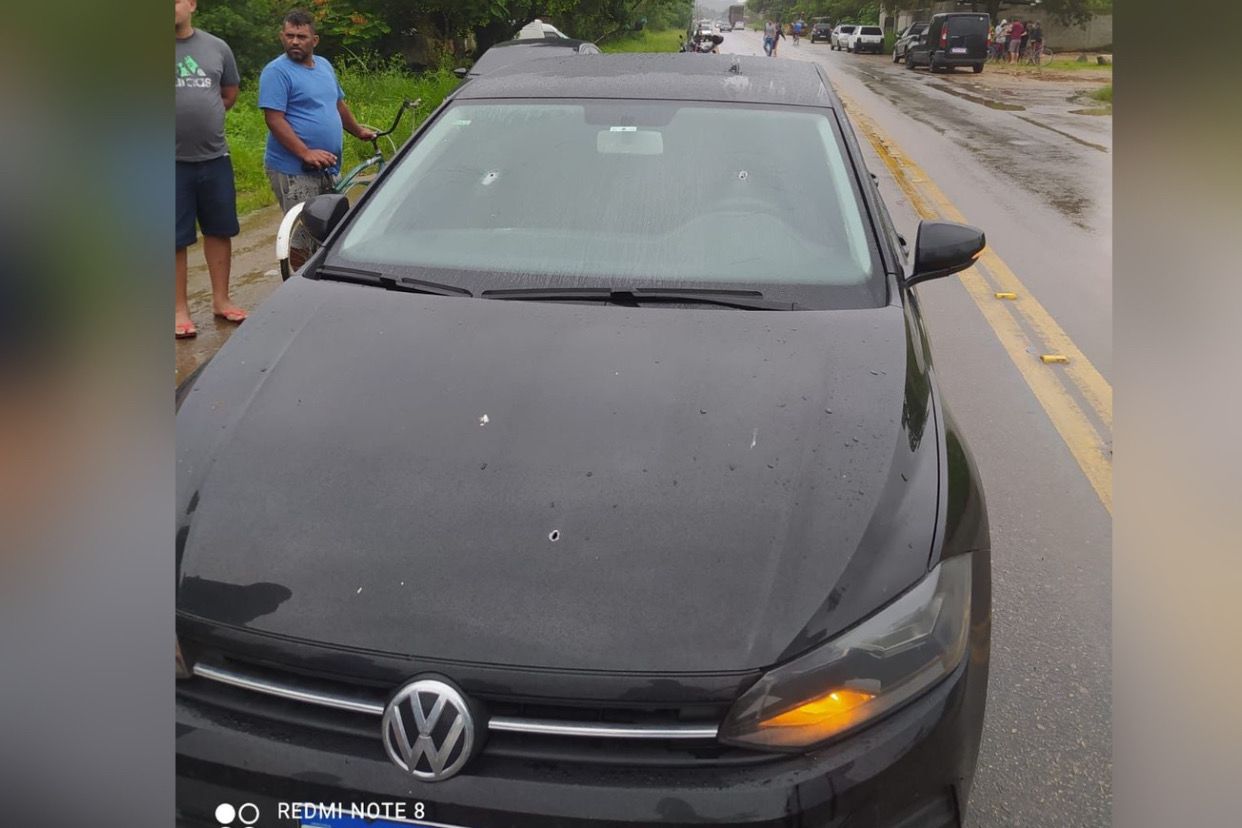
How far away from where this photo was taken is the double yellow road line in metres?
4.23

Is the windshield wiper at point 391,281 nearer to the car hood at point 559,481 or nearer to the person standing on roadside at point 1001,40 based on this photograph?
the car hood at point 559,481

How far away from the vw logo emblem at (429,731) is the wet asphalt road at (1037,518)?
1271mm

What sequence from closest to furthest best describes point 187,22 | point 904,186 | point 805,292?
point 805,292
point 187,22
point 904,186

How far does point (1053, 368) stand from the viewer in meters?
5.21

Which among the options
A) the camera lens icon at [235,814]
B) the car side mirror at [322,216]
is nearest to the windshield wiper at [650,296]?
the car side mirror at [322,216]

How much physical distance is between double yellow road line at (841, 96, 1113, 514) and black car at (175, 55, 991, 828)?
1851 millimetres

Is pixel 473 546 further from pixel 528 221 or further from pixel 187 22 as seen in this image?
pixel 187 22

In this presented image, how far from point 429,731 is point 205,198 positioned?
4430 millimetres

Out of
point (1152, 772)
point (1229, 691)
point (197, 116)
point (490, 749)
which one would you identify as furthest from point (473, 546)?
point (197, 116)

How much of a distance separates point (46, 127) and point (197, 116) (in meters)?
4.35

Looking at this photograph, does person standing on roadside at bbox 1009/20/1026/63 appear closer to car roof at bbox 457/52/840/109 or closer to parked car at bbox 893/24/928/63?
parked car at bbox 893/24/928/63

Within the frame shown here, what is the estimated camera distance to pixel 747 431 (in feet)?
6.98

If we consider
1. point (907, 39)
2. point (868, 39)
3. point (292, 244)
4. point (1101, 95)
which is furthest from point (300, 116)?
point (868, 39)

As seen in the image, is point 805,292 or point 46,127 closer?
point 46,127
